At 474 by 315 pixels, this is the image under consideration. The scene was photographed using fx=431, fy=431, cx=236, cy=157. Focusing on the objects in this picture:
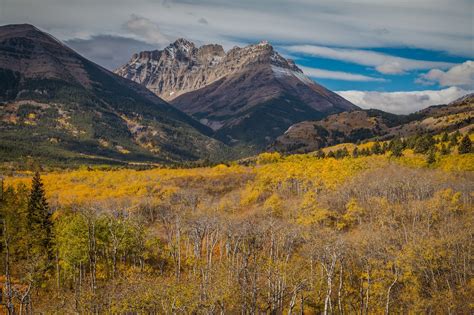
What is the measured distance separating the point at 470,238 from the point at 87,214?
80.4 meters

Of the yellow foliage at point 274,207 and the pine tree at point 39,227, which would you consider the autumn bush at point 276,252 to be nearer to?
the yellow foliage at point 274,207

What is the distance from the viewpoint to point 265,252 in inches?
4417

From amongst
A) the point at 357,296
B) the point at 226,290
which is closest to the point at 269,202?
the point at 357,296

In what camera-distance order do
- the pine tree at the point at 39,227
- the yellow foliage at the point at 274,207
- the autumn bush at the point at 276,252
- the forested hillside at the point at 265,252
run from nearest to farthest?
the forested hillside at the point at 265,252, the autumn bush at the point at 276,252, the pine tree at the point at 39,227, the yellow foliage at the point at 274,207

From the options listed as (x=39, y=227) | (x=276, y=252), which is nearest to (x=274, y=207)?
(x=276, y=252)

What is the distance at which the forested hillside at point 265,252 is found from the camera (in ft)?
226

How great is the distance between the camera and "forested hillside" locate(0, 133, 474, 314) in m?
69.0

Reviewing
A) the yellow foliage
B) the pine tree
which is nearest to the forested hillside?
the pine tree

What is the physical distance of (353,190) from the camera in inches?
5719

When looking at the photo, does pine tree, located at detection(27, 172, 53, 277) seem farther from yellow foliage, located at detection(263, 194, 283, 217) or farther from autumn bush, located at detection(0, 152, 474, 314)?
yellow foliage, located at detection(263, 194, 283, 217)

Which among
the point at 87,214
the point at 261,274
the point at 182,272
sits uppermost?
the point at 87,214

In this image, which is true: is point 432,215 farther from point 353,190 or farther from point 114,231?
point 114,231

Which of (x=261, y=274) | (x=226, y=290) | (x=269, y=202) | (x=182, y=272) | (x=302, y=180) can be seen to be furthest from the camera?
(x=302, y=180)

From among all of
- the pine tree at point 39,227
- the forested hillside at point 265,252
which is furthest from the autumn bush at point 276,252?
the pine tree at point 39,227
